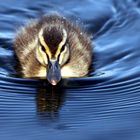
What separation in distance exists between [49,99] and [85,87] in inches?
16.6

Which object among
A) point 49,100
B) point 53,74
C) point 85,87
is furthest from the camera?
point 85,87

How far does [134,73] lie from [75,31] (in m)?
0.90

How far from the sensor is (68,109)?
245 inches

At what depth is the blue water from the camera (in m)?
5.77

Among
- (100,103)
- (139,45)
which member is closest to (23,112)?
(100,103)

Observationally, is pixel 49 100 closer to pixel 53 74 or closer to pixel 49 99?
pixel 49 99

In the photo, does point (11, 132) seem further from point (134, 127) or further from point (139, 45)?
point (139, 45)

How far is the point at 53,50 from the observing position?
6.66m

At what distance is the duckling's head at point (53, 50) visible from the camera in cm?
664

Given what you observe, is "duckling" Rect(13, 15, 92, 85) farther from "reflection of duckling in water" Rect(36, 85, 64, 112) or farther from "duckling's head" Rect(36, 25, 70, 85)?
"reflection of duckling in water" Rect(36, 85, 64, 112)

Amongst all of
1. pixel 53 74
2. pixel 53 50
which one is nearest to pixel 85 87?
pixel 53 74

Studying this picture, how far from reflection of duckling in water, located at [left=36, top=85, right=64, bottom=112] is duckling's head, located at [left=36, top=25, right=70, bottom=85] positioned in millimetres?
116

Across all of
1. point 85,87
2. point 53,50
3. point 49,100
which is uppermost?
point 53,50

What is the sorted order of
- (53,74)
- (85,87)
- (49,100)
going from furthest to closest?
(85,87), (53,74), (49,100)
